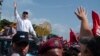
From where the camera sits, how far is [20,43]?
19.0ft

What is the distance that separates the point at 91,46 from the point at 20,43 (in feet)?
8.49

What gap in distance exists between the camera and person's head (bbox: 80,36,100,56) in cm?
327

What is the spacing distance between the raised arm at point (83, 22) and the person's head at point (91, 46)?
1.17 meters

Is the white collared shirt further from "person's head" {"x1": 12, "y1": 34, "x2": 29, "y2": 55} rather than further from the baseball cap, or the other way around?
the baseball cap

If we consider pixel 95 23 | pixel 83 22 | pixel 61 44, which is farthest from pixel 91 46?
pixel 95 23

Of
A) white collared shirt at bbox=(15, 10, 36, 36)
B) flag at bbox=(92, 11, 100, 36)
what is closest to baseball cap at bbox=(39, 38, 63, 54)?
flag at bbox=(92, 11, 100, 36)

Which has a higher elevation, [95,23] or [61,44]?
[95,23]

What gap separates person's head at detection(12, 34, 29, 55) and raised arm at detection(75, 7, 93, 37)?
0.93 m

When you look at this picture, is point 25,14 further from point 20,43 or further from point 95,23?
point 95,23

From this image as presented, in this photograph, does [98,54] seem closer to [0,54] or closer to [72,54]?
[72,54]

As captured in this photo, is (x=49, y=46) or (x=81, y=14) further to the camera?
(x=81, y=14)

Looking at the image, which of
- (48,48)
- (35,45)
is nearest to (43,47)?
(48,48)

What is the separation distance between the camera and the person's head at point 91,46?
10.7ft

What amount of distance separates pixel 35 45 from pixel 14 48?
380cm
